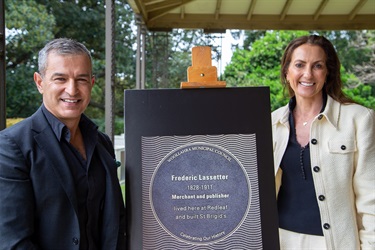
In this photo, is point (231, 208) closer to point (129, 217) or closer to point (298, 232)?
point (129, 217)

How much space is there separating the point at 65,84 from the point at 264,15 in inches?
208

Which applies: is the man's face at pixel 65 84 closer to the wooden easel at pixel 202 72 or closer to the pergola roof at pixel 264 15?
the wooden easel at pixel 202 72

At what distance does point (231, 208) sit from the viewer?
1574 millimetres

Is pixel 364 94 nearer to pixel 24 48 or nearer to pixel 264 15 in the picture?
pixel 264 15

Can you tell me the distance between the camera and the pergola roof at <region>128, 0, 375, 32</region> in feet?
19.5

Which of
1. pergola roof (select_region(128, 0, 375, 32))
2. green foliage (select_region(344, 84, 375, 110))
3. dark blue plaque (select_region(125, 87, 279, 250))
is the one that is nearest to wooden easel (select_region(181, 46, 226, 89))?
dark blue plaque (select_region(125, 87, 279, 250))

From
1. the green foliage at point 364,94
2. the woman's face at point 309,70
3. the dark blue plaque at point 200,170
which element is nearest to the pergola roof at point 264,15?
the woman's face at point 309,70

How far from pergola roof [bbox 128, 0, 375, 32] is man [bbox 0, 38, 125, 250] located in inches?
179

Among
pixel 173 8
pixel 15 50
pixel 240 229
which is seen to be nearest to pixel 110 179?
pixel 240 229

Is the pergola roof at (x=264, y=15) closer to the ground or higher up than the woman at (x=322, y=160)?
higher up

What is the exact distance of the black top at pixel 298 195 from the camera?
6.21ft

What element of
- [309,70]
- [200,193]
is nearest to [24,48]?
[309,70]

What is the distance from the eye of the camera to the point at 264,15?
6.33 metres

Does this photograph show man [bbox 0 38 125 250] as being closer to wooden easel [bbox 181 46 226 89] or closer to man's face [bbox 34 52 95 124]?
man's face [bbox 34 52 95 124]
